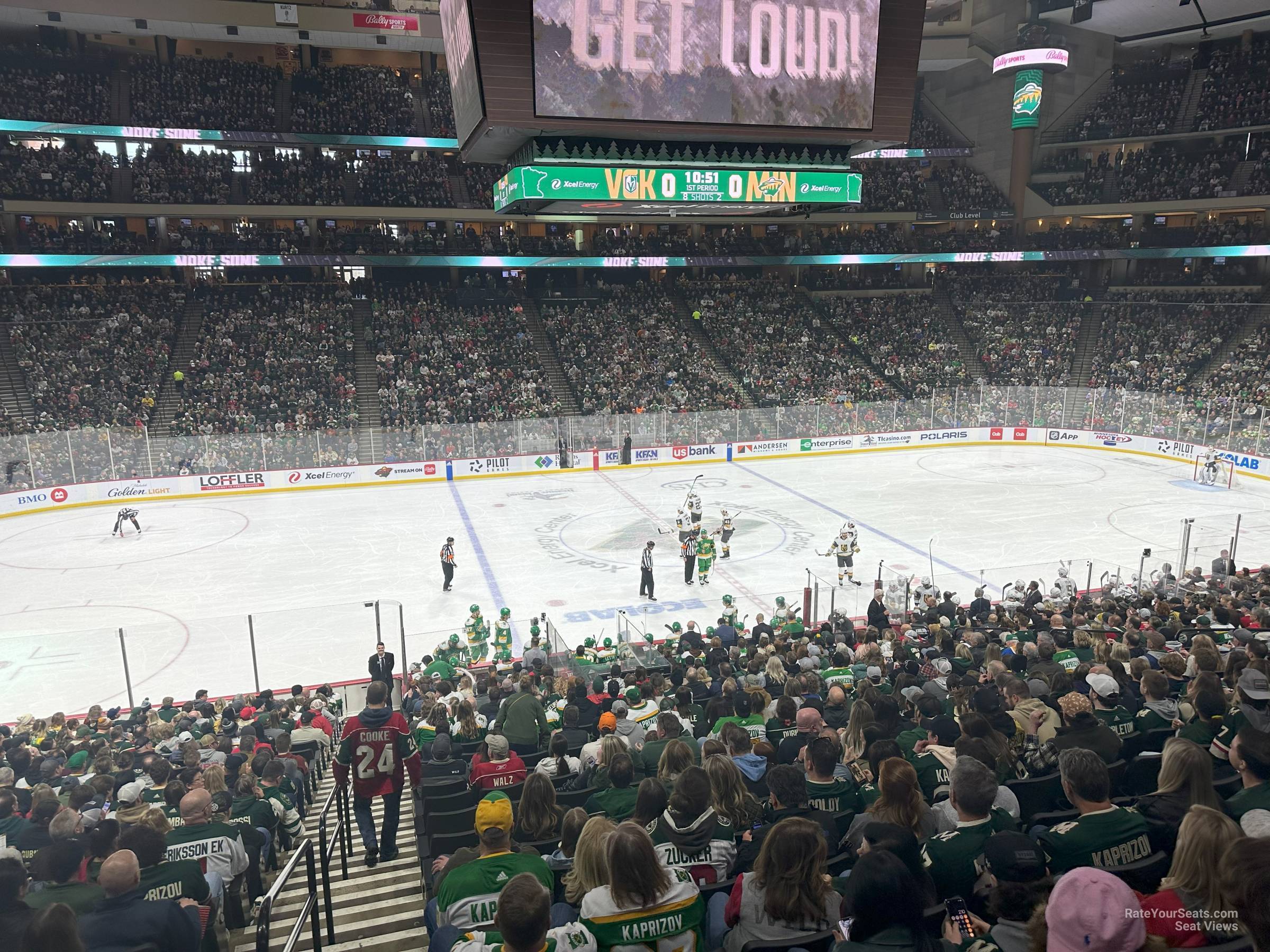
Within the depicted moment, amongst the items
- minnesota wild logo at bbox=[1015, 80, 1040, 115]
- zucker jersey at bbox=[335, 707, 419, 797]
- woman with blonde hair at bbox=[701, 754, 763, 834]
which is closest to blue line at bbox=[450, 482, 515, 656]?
zucker jersey at bbox=[335, 707, 419, 797]

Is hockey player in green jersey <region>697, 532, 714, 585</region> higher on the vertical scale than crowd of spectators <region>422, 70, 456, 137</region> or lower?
lower

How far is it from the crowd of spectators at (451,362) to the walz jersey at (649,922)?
1199 inches

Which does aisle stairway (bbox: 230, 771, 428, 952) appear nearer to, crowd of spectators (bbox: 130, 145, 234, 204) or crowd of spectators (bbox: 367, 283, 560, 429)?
crowd of spectators (bbox: 367, 283, 560, 429)

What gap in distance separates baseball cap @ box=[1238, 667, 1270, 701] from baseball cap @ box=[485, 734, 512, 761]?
203 inches

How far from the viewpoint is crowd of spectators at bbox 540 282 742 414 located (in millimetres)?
37812

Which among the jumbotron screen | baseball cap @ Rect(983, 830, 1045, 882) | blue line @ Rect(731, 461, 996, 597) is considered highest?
the jumbotron screen

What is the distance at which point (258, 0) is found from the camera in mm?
36719

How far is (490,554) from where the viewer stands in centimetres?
2278

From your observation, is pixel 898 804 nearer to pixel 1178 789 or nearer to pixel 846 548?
pixel 1178 789

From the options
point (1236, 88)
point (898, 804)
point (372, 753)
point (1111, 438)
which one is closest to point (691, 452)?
point (1111, 438)

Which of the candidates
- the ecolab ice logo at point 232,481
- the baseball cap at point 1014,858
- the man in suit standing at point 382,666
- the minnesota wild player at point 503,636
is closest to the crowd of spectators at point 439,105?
the ecolab ice logo at point 232,481

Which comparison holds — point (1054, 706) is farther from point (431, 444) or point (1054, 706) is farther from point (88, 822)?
point (431, 444)

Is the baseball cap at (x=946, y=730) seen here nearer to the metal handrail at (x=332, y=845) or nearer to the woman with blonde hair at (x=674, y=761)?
the woman with blonde hair at (x=674, y=761)

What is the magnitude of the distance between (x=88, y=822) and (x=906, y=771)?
5179 mm
